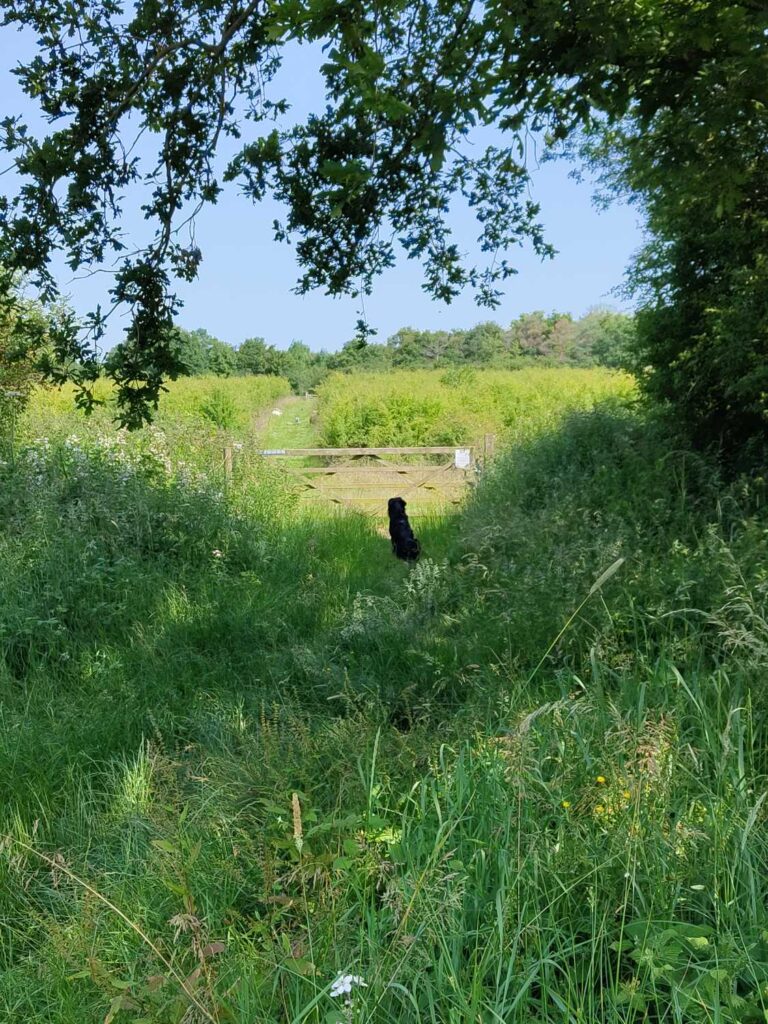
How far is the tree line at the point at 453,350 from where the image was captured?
54.5 meters

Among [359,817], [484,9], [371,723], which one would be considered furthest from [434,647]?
→ [484,9]

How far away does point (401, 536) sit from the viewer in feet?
34.3

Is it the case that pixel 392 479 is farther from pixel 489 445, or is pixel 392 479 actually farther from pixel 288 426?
pixel 288 426

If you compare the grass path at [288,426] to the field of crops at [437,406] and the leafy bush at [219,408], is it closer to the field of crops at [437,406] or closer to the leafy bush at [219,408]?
the leafy bush at [219,408]

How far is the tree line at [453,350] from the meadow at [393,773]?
42.1 m

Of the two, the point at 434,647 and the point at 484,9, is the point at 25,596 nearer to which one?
the point at 434,647

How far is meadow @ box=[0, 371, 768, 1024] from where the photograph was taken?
6.97 ft

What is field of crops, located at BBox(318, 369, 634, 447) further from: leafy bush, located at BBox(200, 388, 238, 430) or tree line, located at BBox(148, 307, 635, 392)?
tree line, located at BBox(148, 307, 635, 392)

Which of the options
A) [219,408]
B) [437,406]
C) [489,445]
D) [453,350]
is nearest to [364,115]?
[489,445]

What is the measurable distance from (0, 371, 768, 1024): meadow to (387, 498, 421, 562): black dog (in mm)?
1415

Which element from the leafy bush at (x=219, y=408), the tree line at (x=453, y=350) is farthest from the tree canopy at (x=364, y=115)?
the tree line at (x=453, y=350)

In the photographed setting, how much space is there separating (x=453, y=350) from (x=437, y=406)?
3019cm

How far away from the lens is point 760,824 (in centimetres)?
253

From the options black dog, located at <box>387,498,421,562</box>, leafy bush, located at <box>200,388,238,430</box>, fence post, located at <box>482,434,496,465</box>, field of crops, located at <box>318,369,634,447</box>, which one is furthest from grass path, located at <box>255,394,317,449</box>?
black dog, located at <box>387,498,421,562</box>
